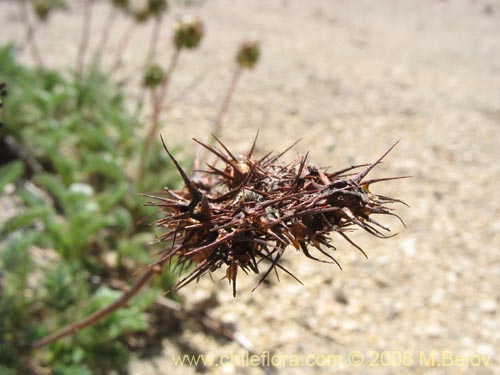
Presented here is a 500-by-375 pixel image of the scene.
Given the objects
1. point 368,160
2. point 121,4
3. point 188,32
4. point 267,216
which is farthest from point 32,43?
point 267,216

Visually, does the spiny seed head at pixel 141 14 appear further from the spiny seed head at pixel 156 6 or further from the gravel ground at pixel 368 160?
the gravel ground at pixel 368 160

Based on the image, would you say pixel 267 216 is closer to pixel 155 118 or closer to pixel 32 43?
pixel 155 118

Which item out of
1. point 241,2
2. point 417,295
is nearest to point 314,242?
point 417,295

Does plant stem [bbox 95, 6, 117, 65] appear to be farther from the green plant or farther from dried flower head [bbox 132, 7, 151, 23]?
dried flower head [bbox 132, 7, 151, 23]

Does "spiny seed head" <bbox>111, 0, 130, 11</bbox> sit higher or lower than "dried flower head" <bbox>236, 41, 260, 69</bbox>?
higher

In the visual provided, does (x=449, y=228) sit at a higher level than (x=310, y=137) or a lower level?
lower

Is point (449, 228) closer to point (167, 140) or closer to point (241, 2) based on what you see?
point (167, 140)

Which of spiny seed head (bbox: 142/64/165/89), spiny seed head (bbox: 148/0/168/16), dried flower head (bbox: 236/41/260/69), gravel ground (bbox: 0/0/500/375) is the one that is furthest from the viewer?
spiny seed head (bbox: 148/0/168/16)

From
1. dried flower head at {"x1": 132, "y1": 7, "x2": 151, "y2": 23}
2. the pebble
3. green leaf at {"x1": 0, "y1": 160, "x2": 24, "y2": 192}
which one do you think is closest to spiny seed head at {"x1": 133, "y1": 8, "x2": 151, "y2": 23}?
dried flower head at {"x1": 132, "y1": 7, "x2": 151, "y2": 23}
